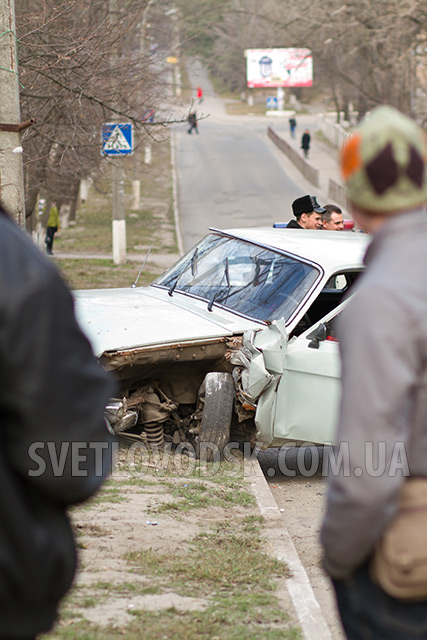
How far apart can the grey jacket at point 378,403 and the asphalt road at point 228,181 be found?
86.5 ft

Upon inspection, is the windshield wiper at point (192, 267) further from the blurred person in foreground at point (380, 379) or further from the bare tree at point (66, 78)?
the blurred person in foreground at point (380, 379)

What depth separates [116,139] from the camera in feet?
56.7

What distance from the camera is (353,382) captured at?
2174 mm

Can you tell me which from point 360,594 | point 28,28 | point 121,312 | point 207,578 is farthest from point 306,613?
point 28,28

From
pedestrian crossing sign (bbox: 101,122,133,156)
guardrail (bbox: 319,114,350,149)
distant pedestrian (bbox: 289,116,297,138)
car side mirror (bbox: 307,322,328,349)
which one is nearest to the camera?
car side mirror (bbox: 307,322,328,349)

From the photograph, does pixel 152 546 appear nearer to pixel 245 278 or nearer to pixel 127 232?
pixel 245 278

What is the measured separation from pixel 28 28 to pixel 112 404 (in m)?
7.89

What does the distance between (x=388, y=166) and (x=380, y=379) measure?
53cm

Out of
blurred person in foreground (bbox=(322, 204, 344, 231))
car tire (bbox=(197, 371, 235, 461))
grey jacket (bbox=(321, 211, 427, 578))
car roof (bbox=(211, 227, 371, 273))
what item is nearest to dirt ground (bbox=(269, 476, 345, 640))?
car tire (bbox=(197, 371, 235, 461))

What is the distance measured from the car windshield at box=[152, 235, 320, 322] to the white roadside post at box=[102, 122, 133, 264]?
7.07 metres

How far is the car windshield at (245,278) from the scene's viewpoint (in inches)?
289

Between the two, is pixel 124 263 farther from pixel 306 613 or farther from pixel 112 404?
pixel 306 613

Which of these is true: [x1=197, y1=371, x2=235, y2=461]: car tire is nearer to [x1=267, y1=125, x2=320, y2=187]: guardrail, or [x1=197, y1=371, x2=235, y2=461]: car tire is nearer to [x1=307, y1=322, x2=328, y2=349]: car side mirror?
[x1=307, y1=322, x2=328, y2=349]: car side mirror

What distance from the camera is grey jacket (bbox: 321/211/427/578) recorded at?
2.14 metres
